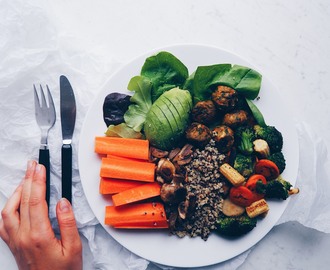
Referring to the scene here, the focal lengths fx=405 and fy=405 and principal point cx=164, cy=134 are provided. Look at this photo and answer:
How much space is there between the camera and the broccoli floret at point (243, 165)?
2.43m

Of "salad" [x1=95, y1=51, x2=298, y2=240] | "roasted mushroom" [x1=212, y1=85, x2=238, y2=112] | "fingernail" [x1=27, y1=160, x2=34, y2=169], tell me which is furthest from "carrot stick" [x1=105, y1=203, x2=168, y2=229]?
"roasted mushroom" [x1=212, y1=85, x2=238, y2=112]

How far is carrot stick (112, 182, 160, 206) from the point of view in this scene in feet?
7.77

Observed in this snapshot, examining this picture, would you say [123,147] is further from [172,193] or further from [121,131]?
[172,193]

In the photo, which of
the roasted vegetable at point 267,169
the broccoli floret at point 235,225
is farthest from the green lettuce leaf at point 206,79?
the broccoli floret at point 235,225

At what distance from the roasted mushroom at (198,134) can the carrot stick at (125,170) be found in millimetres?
295

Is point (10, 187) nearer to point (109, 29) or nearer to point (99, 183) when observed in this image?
point (99, 183)

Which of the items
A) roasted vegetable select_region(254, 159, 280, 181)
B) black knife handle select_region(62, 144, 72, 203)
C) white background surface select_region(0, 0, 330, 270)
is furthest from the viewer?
white background surface select_region(0, 0, 330, 270)

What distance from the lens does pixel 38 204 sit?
249 cm

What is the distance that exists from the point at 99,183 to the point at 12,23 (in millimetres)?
1213

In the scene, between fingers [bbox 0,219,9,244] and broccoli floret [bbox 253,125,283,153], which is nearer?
broccoli floret [bbox 253,125,283,153]

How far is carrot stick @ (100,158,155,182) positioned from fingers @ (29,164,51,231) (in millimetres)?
418

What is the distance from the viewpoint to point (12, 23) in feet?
8.77

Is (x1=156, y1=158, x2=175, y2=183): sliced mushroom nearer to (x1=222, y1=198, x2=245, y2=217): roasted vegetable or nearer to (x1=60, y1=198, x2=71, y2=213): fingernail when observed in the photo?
(x1=222, y1=198, x2=245, y2=217): roasted vegetable

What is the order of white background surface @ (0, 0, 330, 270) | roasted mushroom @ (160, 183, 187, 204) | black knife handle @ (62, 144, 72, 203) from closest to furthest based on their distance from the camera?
roasted mushroom @ (160, 183, 187, 204)
black knife handle @ (62, 144, 72, 203)
white background surface @ (0, 0, 330, 270)
